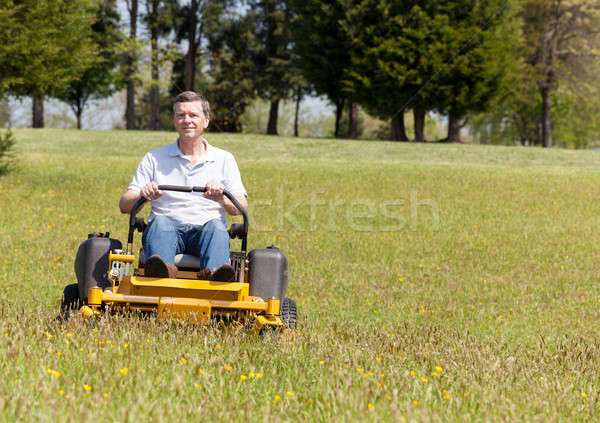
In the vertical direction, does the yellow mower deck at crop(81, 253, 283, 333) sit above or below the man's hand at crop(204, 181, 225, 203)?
below

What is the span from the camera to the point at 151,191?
14.8 feet

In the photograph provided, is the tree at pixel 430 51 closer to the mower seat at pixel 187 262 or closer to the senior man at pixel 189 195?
the senior man at pixel 189 195

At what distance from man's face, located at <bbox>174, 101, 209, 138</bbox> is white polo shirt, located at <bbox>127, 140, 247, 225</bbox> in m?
0.21

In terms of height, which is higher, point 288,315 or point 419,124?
point 419,124

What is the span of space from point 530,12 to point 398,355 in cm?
4581

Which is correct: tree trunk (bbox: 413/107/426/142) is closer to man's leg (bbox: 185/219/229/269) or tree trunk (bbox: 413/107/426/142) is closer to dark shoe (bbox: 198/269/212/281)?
man's leg (bbox: 185/219/229/269)

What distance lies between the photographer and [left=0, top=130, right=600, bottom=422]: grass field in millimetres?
2975

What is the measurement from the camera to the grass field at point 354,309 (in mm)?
2975

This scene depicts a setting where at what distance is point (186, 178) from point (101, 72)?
161 ft

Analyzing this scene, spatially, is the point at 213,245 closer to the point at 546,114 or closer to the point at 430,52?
the point at 430,52

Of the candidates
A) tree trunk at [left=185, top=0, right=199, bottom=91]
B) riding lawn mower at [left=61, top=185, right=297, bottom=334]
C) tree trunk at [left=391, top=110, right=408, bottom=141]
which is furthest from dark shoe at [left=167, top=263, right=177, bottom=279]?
tree trunk at [left=185, top=0, right=199, bottom=91]

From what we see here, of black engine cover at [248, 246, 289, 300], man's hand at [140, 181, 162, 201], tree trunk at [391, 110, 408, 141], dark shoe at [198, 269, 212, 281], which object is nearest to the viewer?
dark shoe at [198, 269, 212, 281]

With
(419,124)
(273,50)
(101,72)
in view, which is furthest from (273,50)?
(101,72)

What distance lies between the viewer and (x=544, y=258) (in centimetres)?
1092
